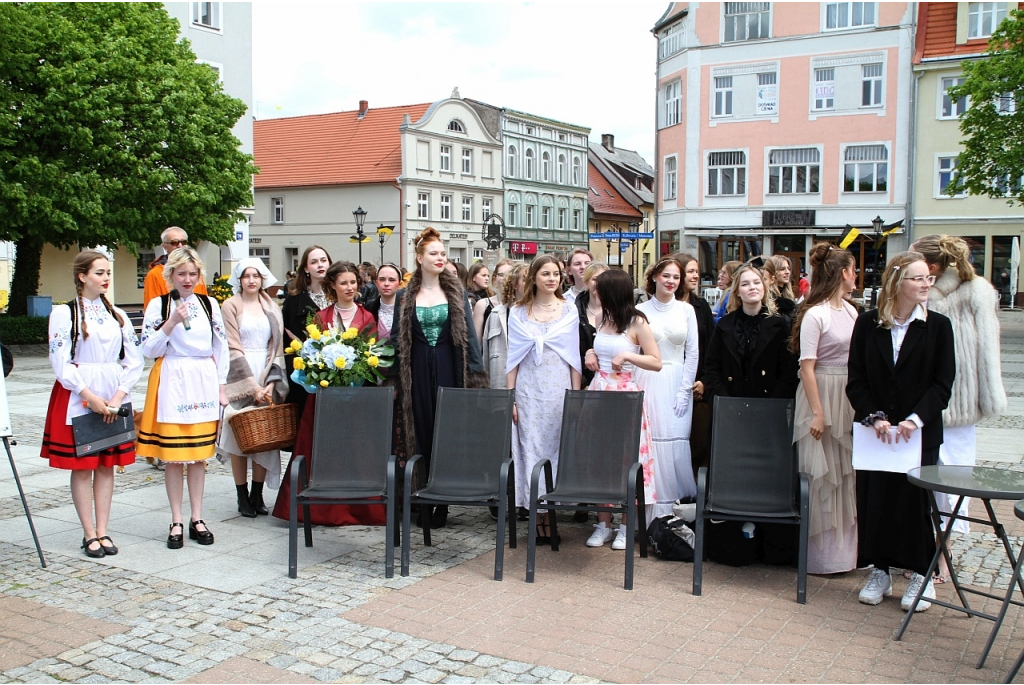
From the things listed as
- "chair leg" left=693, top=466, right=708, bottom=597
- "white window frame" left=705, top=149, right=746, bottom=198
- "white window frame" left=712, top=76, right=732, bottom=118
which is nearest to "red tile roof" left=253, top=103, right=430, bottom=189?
"white window frame" left=705, top=149, right=746, bottom=198

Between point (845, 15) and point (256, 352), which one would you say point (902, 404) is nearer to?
point (256, 352)

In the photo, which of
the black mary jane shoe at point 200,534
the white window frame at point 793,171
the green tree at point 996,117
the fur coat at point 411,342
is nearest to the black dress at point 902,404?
the fur coat at point 411,342

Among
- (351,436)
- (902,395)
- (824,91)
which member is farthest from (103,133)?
(824,91)

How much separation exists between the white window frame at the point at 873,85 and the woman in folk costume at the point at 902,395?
33220mm

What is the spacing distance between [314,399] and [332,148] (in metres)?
50.1

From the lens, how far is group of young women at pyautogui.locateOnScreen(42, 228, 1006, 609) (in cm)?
510

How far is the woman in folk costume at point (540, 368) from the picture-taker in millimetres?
6477

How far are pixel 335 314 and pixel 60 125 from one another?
54.3ft

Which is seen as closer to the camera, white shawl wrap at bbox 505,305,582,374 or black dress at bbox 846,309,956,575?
black dress at bbox 846,309,956,575

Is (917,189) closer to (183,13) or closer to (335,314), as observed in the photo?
(183,13)

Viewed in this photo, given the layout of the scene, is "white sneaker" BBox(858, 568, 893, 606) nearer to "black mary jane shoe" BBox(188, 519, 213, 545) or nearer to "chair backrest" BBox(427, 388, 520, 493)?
"chair backrest" BBox(427, 388, 520, 493)

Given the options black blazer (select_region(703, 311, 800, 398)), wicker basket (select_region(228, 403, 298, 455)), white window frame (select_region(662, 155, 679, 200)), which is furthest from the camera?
white window frame (select_region(662, 155, 679, 200))

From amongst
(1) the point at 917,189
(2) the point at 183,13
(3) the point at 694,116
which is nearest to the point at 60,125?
(2) the point at 183,13

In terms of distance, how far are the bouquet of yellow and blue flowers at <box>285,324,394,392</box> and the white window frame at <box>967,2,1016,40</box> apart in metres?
34.9
